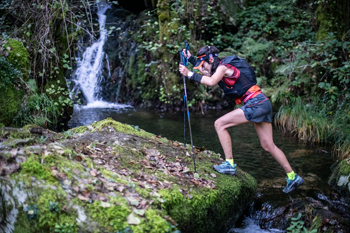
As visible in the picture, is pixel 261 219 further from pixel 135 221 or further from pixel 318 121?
pixel 318 121

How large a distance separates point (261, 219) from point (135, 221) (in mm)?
2902

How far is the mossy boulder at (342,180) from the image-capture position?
5459 mm

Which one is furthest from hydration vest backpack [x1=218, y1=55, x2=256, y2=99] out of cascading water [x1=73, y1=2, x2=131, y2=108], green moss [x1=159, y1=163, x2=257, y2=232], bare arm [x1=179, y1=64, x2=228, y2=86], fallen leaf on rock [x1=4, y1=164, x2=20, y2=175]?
cascading water [x1=73, y1=2, x2=131, y2=108]

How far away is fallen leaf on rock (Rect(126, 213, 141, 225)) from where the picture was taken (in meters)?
2.86

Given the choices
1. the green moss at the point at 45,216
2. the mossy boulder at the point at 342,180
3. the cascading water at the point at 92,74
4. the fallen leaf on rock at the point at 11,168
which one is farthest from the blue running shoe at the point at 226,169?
the cascading water at the point at 92,74

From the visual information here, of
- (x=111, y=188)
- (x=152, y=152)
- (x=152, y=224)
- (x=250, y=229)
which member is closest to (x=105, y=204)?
(x=111, y=188)

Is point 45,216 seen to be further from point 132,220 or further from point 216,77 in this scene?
point 216,77

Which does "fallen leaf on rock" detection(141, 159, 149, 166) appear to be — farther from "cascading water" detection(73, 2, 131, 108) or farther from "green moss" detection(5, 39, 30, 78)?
"cascading water" detection(73, 2, 131, 108)

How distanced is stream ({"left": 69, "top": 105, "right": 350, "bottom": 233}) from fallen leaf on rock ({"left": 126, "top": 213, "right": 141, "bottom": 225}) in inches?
89.8

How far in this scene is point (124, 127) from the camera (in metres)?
5.66

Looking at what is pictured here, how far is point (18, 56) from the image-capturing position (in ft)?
23.3

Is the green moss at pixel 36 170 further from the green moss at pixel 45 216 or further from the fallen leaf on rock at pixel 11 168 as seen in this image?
the green moss at pixel 45 216

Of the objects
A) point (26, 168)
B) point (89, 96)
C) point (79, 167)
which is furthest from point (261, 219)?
point (89, 96)

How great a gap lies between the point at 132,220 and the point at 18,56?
19.9 feet
